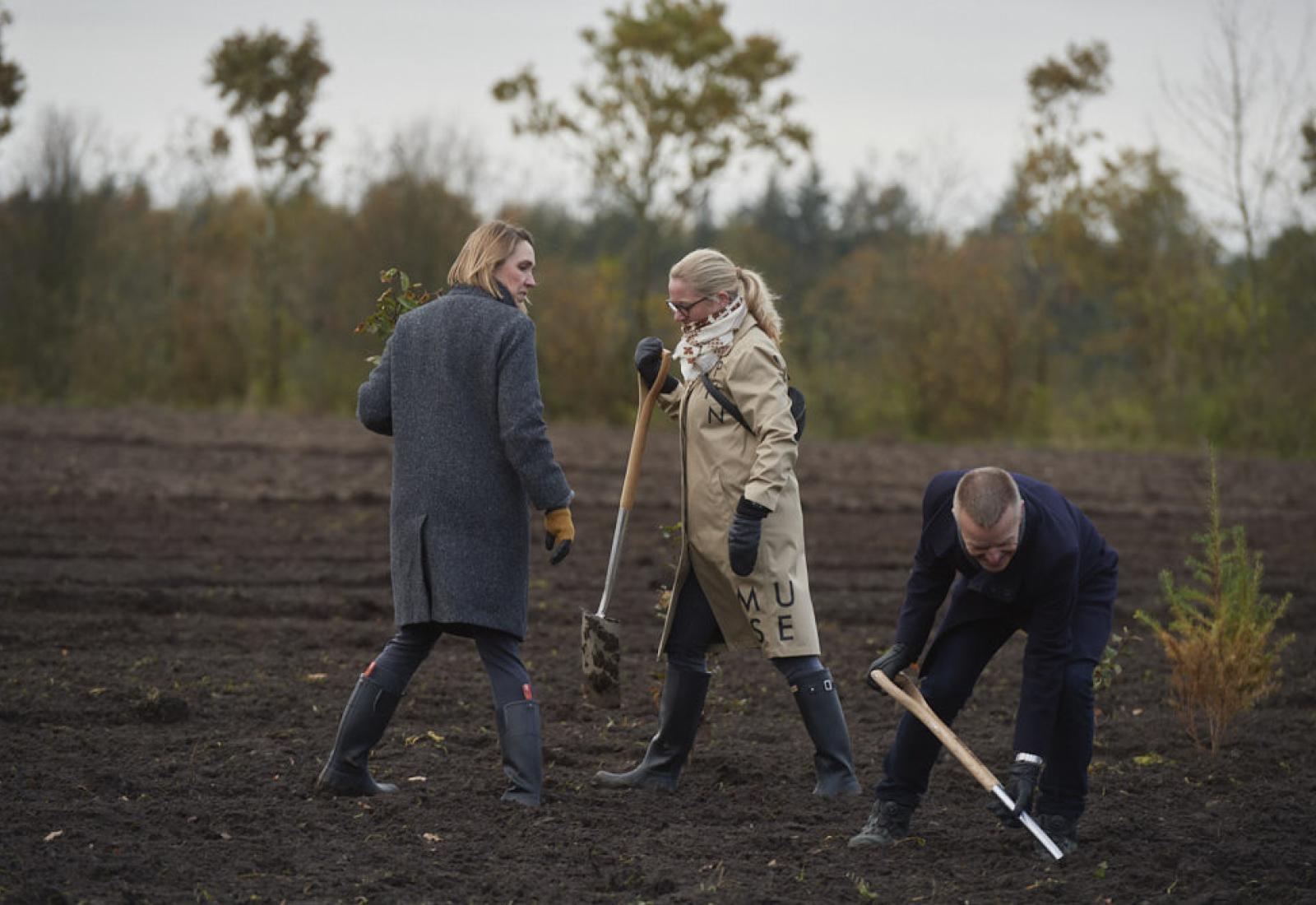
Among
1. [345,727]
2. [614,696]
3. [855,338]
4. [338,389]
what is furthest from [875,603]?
[338,389]

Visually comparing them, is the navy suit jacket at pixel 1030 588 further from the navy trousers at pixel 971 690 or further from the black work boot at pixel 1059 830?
the black work boot at pixel 1059 830

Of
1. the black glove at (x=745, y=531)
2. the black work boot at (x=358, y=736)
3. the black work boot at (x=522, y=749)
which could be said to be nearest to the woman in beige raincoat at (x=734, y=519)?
the black glove at (x=745, y=531)

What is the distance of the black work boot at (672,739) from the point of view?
5.68 meters

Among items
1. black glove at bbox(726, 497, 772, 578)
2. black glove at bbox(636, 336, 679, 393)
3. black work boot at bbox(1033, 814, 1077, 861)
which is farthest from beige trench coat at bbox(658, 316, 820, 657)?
black work boot at bbox(1033, 814, 1077, 861)

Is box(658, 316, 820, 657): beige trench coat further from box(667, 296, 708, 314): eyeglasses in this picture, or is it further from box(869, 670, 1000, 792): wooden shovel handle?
box(869, 670, 1000, 792): wooden shovel handle

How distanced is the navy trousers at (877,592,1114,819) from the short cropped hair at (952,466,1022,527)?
2.39ft

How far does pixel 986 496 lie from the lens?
4215 mm

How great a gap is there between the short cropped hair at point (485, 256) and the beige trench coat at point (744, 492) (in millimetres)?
843

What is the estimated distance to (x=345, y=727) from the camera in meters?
5.29

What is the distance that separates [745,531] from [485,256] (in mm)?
1336

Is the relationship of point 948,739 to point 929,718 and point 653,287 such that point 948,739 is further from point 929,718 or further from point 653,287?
point 653,287

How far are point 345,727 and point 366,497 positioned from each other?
9742 mm

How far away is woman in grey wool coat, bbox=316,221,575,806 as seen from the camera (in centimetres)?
510

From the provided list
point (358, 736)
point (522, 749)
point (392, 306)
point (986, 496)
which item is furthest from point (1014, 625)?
point (392, 306)
